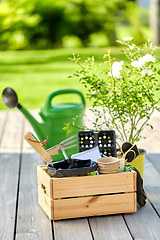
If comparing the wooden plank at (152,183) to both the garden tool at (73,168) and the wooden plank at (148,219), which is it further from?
the garden tool at (73,168)

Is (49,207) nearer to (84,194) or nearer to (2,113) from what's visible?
(84,194)

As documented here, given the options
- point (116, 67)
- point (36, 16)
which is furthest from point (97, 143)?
point (36, 16)

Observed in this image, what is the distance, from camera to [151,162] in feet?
8.14

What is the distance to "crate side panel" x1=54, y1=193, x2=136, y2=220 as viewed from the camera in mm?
1602

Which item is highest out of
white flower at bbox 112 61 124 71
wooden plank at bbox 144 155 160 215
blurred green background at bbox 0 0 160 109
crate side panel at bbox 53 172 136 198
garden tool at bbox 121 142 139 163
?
blurred green background at bbox 0 0 160 109

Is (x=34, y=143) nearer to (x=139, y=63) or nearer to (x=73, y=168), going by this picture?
(x=73, y=168)

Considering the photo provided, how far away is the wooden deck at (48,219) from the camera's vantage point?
1527mm

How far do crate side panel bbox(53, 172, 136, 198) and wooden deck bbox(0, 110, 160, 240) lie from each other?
144 mm

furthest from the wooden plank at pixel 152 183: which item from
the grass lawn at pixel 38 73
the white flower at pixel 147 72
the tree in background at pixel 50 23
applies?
the tree in background at pixel 50 23

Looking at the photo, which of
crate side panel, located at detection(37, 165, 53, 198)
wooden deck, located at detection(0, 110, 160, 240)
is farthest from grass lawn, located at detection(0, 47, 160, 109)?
crate side panel, located at detection(37, 165, 53, 198)

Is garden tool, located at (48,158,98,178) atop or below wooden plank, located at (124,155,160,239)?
atop

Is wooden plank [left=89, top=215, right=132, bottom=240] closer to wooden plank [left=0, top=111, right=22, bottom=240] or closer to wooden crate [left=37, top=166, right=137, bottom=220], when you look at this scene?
wooden crate [left=37, top=166, right=137, bottom=220]

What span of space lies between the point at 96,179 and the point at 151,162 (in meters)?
0.99

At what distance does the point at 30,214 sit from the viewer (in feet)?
5.67
